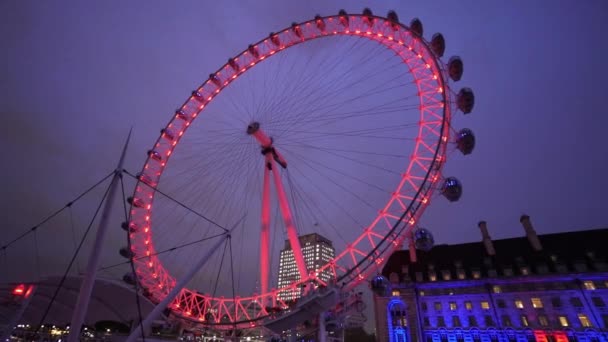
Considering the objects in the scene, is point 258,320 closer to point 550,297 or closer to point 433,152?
point 433,152

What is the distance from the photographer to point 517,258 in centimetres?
4984

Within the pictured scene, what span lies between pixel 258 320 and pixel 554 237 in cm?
5406

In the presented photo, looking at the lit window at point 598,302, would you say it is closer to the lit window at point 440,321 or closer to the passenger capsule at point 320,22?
the lit window at point 440,321

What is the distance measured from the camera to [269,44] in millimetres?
32188

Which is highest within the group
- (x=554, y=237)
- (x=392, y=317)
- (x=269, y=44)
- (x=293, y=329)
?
(x=269, y=44)

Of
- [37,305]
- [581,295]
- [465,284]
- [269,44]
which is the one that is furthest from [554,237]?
[37,305]

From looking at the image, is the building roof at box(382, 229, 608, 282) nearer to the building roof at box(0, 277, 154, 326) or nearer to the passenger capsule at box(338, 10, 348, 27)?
the passenger capsule at box(338, 10, 348, 27)

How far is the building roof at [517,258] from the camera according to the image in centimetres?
4681

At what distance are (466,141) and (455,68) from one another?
5.88 m

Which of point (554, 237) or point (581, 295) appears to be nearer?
point (581, 295)

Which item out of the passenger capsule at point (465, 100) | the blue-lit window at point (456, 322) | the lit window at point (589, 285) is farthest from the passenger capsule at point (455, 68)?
the lit window at point (589, 285)

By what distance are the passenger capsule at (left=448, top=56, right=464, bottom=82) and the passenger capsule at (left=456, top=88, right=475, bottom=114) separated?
3.85 feet

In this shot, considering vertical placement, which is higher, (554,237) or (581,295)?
(554,237)

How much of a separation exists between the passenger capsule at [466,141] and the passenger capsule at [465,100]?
2264 mm
